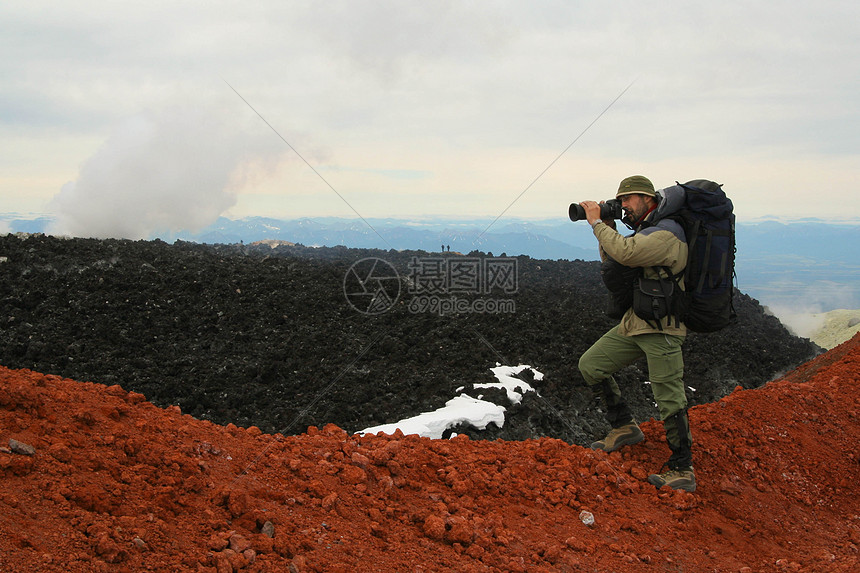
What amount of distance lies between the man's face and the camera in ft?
0.23

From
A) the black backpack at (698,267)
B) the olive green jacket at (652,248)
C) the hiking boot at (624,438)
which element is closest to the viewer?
the olive green jacket at (652,248)

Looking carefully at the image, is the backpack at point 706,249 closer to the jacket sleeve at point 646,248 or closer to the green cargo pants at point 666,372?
the jacket sleeve at point 646,248

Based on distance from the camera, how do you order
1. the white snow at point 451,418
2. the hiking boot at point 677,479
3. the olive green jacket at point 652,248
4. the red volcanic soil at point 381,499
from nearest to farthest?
Result: the red volcanic soil at point 381,499 → the olive green jacket at point 652,248 → the hiking boot at point 677,479 → the white snow at point 451,418

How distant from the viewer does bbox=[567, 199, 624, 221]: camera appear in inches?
177

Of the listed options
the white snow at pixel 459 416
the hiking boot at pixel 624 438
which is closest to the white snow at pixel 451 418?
the white snow at pixel 459 416

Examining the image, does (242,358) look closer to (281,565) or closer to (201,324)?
(201,324)

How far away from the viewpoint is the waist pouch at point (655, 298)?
4230 mm

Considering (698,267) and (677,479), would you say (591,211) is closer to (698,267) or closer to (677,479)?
(698,267)

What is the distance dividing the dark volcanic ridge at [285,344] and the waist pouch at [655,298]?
299 centimetres

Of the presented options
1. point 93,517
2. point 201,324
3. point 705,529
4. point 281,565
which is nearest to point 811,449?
point 705,529

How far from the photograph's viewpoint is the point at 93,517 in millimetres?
2609

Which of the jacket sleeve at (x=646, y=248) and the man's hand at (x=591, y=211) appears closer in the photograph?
the jacket sleeve at (x=646, y=248)

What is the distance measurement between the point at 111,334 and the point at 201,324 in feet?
4.41

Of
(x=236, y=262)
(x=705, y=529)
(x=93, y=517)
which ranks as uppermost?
(x=236, y=262)
